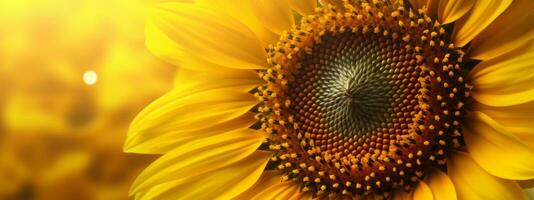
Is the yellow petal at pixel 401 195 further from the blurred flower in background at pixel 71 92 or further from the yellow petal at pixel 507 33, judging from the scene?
the blurred flower in background at pixel 71 92

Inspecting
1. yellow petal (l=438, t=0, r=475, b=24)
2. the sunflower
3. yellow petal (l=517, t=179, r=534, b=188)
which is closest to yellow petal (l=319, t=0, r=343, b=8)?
the sunflower

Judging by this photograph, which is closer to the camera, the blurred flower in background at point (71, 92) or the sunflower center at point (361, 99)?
the sunflower center at point (361, 99)

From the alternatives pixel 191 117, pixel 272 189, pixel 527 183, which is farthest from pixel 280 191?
pixel 527 183

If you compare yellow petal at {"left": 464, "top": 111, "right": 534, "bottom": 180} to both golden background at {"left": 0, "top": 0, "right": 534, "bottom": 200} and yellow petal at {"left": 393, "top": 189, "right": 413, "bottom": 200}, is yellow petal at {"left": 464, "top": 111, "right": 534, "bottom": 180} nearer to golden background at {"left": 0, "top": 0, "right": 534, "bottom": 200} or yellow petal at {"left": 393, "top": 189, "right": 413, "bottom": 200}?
yellow petal at {"left": 393, "top": 189, "right": 413, "bottom": 200}

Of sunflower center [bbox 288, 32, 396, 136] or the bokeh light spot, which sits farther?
the bokeh light spot

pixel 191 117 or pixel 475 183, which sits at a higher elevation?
pixel 191 117

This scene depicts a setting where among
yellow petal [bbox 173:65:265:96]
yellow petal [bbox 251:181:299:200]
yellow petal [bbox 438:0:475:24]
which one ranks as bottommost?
yellow petal [bbox 251:181:299:200]

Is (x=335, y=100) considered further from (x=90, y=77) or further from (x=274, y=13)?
(x=90, y=77)

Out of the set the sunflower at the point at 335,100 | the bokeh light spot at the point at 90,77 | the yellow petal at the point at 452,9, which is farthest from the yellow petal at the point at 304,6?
the bokeh light spot at the point at 90,77
